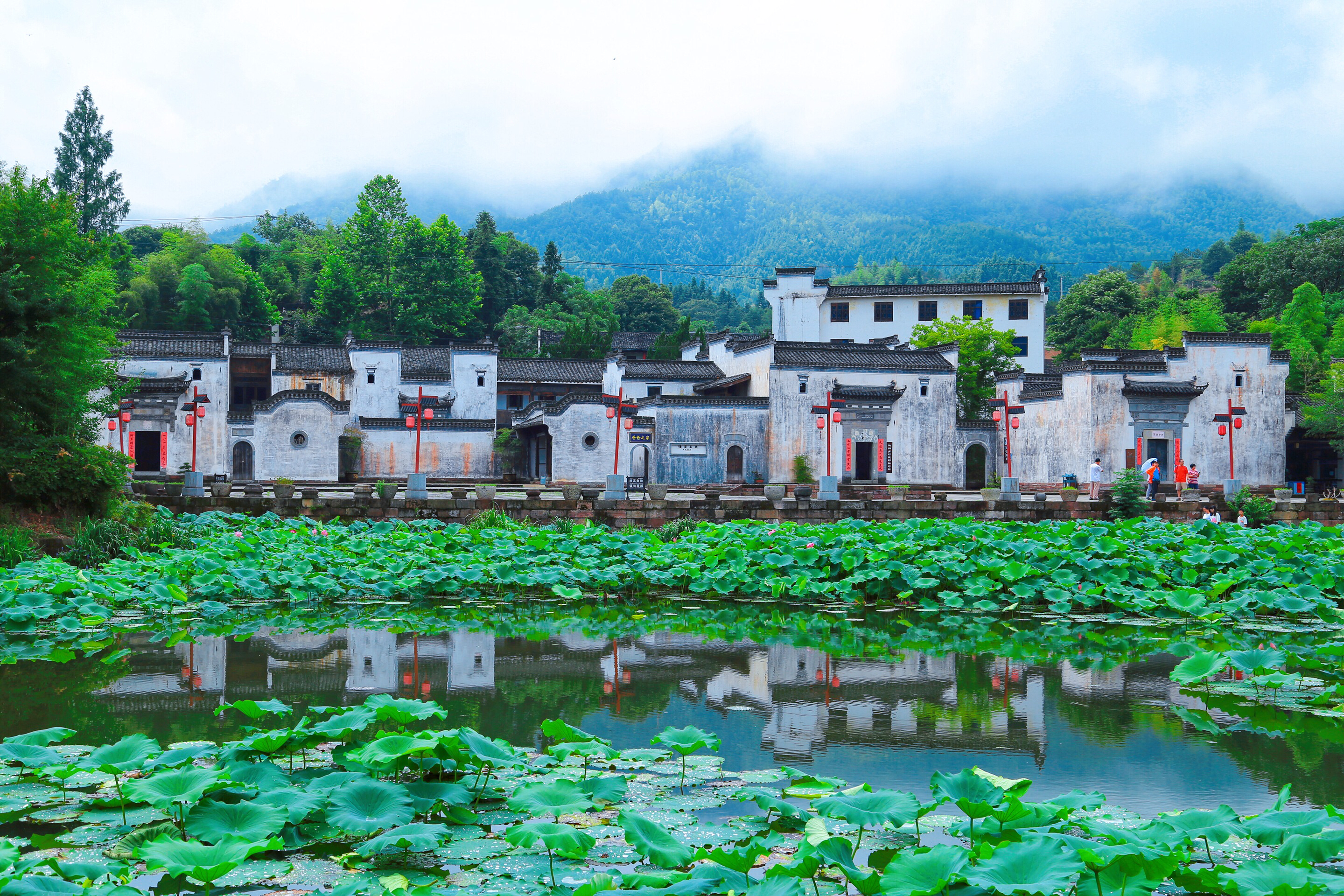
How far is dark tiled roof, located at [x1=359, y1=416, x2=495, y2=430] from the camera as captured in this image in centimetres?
2908

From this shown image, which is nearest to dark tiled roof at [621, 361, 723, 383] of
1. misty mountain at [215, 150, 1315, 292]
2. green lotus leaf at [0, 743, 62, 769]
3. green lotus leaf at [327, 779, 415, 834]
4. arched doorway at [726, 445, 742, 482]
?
arched doorway at [726, 445, 742, 482]

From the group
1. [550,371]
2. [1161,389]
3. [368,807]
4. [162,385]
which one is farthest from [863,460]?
[368,807]

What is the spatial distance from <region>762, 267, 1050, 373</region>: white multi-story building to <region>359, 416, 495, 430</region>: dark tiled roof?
14.4 metres

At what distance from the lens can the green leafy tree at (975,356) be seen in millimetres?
34312

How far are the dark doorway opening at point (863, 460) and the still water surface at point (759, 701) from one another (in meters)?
21.5

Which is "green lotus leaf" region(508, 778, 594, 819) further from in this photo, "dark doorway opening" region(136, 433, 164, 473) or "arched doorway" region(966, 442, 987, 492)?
"arched doorway" region(966, 442, 987, 492)

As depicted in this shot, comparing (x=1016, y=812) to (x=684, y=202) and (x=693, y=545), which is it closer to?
(x=693, y=545)

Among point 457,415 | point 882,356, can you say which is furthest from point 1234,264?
point 457,415

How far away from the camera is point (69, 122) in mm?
39344

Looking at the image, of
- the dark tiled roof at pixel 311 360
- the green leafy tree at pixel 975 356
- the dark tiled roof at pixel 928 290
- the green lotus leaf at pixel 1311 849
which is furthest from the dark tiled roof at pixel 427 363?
the green lotus leaf at pixel 1311 849

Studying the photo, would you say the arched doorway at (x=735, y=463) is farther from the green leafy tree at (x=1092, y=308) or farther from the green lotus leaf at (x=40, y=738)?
the green lotus leaf at (x=40, y=738)


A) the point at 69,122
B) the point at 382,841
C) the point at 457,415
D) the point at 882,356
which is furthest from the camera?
the point at 69,122

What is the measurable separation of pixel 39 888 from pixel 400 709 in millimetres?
1558

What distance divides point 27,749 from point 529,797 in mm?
2134
